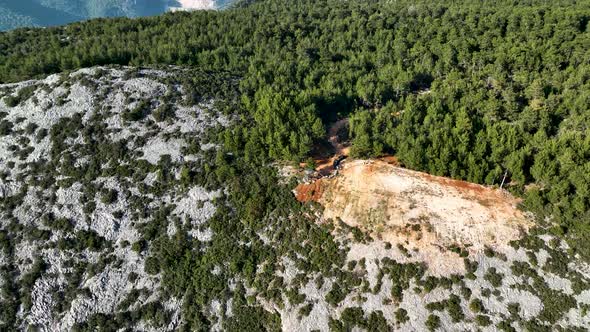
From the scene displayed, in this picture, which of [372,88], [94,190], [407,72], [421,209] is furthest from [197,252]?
[407,72]

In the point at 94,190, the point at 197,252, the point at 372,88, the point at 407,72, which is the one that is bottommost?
the point at 197,252

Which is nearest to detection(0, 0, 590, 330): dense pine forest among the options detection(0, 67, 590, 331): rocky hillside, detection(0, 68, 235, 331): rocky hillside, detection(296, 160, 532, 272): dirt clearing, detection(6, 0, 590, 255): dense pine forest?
detection(6, 0, 590, 255): dense pine forest

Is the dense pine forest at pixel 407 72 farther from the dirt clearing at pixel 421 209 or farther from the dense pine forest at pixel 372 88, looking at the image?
the dirt clearing at pixel 421 209

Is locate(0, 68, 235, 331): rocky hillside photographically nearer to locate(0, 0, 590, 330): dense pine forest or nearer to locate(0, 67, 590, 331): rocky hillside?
locate(0, 67, 590, 331): rocky hillside

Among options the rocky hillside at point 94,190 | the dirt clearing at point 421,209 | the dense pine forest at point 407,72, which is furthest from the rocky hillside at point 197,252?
the dense pine forest at point 407,72

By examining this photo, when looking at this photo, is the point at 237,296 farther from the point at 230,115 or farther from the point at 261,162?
the point at 230,115

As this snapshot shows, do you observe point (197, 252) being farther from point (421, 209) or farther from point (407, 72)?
point (407, 72)

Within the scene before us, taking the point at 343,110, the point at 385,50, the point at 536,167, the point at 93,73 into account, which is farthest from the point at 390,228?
the point at 93,73
